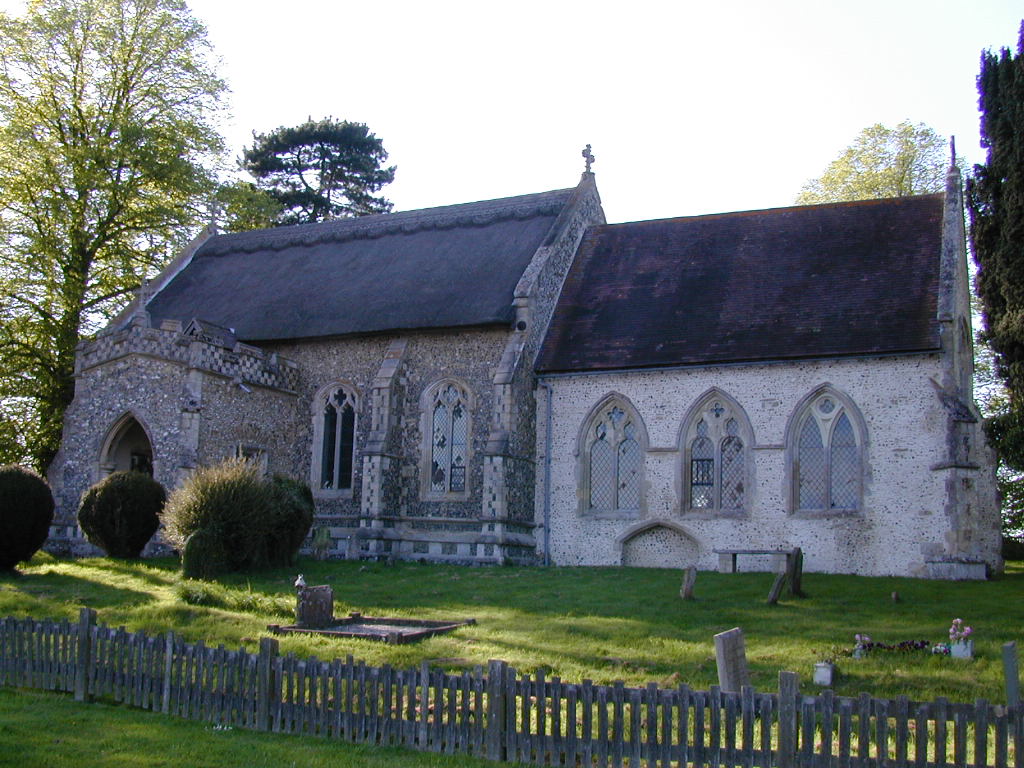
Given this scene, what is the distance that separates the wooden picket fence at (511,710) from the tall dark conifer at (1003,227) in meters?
8.98

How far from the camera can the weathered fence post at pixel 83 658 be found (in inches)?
501

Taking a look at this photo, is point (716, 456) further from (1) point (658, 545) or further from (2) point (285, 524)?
(2) point (285, 524)

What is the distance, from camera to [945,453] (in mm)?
21859

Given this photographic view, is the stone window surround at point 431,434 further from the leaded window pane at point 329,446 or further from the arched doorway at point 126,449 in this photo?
the arched doorway at point 126,449

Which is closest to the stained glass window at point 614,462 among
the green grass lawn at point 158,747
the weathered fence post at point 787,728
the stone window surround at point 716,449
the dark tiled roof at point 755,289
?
the stone window surround at point 716,449

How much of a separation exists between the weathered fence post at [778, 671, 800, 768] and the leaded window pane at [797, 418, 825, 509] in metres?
14.7

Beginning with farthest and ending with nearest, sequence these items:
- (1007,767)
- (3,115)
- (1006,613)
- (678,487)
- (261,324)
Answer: (3,115) → (261,324) → (678,487) → (1006,613) → (1007,767)

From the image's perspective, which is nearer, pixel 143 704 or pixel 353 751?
pixel 353 751

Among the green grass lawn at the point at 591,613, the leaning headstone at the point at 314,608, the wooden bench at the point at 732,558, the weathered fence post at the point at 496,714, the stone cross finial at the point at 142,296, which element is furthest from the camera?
the stone cross finial at the point at 142,296

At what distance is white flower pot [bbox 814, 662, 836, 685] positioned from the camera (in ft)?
40.8

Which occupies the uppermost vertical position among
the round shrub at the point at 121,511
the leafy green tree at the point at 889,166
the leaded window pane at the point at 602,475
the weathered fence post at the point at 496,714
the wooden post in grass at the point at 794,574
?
the leafy green tree at the point at 889,166

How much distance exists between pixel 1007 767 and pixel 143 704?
8863 mm

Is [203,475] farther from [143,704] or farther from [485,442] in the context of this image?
[143,704]

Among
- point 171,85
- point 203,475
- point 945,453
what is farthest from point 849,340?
point 171,85
